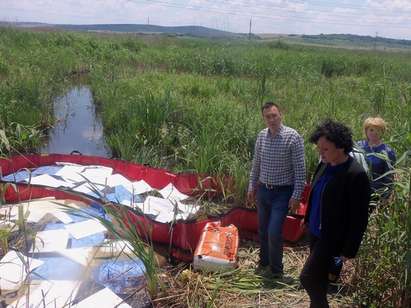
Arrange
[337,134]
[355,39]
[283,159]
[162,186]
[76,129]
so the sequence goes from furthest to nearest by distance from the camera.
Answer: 1. [355,39]
2. [76,129]
3. [162,186]
4. [283,159]
5. [337,134]

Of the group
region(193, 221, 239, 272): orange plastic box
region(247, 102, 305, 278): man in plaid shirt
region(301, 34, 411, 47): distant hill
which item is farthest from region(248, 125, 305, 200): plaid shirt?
region(301, 34, 411, 47): distant hill

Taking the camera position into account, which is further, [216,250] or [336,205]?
[216,250]

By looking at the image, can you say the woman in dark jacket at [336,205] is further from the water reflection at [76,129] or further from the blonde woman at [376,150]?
the water reflection at [76,129]

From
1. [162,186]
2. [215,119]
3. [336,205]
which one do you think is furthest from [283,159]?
[215,119]

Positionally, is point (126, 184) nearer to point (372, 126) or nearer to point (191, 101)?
point (372, 126)

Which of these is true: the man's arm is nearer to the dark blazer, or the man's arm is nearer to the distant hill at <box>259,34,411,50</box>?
the dark blazer

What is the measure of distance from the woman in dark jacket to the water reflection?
4.95m

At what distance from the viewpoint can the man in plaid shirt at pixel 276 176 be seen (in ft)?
10.2

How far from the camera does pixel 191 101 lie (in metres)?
7.96

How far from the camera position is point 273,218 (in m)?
3.21

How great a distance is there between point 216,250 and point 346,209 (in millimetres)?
1243

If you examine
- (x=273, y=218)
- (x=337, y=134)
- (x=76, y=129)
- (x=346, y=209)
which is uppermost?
(x=337, y=134)

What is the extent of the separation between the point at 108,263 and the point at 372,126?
91.9 inches

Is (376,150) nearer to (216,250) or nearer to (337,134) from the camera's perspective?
(337,134)
